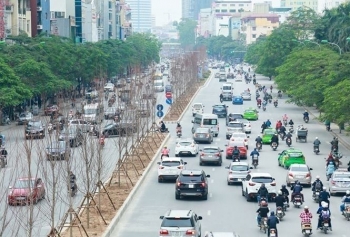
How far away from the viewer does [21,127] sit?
72625 mm

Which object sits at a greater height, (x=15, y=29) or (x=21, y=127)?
(x=15, y=29)

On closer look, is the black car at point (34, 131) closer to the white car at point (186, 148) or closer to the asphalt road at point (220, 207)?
the asphalt road at point (220, 207)

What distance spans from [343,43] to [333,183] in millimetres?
60777

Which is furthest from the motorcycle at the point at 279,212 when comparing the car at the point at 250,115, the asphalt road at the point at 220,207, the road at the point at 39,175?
the car at the point at 250,115

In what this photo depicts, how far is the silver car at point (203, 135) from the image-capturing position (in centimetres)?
6381

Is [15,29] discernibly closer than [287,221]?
No

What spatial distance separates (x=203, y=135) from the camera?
63.8 metres

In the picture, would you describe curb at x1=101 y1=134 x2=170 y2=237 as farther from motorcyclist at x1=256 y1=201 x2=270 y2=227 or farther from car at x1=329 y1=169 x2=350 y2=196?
car at x1=329 y1=169 x2=350 y2=196

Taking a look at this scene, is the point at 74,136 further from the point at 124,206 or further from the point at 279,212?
the point at 279,212

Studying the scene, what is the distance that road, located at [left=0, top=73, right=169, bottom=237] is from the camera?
1125 inches

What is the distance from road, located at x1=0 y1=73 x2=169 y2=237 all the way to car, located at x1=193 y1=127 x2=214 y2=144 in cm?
542

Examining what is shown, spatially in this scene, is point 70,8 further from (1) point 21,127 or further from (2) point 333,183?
(2) point 333,183

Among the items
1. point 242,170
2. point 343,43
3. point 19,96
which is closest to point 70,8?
point 343,43

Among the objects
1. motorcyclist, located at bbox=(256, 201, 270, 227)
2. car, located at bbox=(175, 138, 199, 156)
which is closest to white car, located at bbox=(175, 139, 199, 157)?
car, located at bbox=(175, 138, 199, 156)
